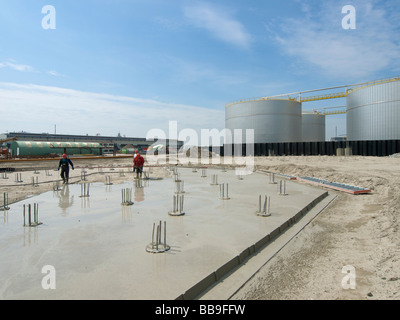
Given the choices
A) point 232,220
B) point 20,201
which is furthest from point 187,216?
point 20,201

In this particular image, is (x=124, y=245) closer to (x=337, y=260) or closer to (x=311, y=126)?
(x=337, y=260)

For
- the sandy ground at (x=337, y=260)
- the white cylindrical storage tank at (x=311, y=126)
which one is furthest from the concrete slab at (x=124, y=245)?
the white cylindrical storage tank at (x=311, y=126)

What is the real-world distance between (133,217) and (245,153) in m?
33.2

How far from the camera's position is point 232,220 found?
7727 mm

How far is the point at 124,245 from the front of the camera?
→ 5750 millimetres

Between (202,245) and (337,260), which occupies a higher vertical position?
(202,245)

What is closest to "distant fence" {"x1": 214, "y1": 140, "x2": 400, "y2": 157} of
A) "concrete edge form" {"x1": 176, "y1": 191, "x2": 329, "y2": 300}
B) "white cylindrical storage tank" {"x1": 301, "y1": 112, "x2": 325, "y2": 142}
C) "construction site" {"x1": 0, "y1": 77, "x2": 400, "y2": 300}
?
"construction site" {"x1": 0, "y1": 77, "x2": 400, "y2": 300}

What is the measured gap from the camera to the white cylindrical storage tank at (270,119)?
41812mm

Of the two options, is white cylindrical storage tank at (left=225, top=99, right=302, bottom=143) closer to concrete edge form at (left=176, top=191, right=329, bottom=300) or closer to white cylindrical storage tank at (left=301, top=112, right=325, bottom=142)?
white cylindrical storage tank at (left=301, top=112, right=325, bottom=142)

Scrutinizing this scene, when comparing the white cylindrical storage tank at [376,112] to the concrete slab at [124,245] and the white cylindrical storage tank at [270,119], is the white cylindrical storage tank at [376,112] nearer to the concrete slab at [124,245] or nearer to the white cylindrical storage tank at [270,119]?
the white cylindrical storage tank at [270,119]

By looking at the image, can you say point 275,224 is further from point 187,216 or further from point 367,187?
point 367,187

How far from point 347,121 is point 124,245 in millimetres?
42288

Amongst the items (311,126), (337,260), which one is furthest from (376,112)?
(337,260)

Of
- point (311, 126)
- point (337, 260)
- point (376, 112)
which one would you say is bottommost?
point (337, 260)
